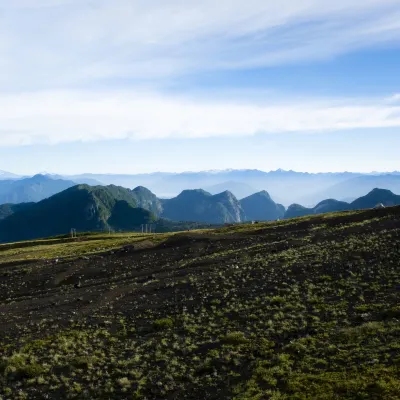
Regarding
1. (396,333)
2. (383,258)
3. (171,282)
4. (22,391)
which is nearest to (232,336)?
(396,333)

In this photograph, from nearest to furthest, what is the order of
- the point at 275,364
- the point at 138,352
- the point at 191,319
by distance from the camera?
the point at 275,364
the point at 138,352
the point at 191,319

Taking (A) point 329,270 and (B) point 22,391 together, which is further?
(A) point 329,270

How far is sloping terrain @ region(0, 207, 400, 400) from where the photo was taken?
23609 millimetres

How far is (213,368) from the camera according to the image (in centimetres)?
2553

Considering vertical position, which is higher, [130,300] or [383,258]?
[383,258]

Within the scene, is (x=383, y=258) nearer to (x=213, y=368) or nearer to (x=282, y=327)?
(x=282, y=327)

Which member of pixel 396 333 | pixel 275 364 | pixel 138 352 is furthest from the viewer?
pixel 138 352

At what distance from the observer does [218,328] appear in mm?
31828

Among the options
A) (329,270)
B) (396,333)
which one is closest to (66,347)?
(396,333)

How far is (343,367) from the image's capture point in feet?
76.6

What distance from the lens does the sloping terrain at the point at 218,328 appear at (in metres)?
23.6

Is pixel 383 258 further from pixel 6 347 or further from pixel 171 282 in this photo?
pixel 6 347

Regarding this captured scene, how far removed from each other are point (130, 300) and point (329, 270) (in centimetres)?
2066

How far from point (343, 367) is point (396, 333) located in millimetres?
5665
